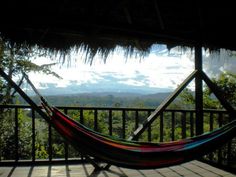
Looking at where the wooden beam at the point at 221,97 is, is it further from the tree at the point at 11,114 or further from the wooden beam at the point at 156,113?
the tree at the point at 11,114

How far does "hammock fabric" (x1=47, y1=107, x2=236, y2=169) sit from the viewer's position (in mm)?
2615

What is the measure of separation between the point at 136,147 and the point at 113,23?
1110mm

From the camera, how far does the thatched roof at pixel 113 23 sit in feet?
9.46

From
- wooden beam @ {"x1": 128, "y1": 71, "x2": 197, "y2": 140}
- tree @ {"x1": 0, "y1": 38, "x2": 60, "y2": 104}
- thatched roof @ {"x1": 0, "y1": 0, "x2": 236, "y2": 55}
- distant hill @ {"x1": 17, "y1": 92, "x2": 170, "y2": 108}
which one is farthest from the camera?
distant hill @ {"x1": 17, "y1": 92, "x2": 170, "y2": 108}

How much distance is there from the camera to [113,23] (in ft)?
9.83

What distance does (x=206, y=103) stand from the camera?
360 inches

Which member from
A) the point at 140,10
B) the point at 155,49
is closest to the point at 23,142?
the point at 155,49

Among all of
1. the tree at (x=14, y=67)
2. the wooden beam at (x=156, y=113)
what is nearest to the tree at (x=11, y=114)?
the tree at (x=14, y=67)

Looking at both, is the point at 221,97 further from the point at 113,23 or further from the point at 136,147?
the point at 113,23

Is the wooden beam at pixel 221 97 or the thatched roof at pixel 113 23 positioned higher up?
the thatched roof at pixel 113 23

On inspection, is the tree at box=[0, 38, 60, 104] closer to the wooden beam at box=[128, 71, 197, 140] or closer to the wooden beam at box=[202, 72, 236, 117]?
the wooden beam at box=[128, 71, 197, 140]

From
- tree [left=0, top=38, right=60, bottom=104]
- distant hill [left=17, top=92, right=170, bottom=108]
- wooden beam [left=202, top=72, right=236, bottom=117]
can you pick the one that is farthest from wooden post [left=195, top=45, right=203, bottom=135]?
distant hill [left=17, top=92, right=170, bottom=108]

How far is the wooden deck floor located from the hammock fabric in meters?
0.75

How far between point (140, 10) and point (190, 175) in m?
1.79
